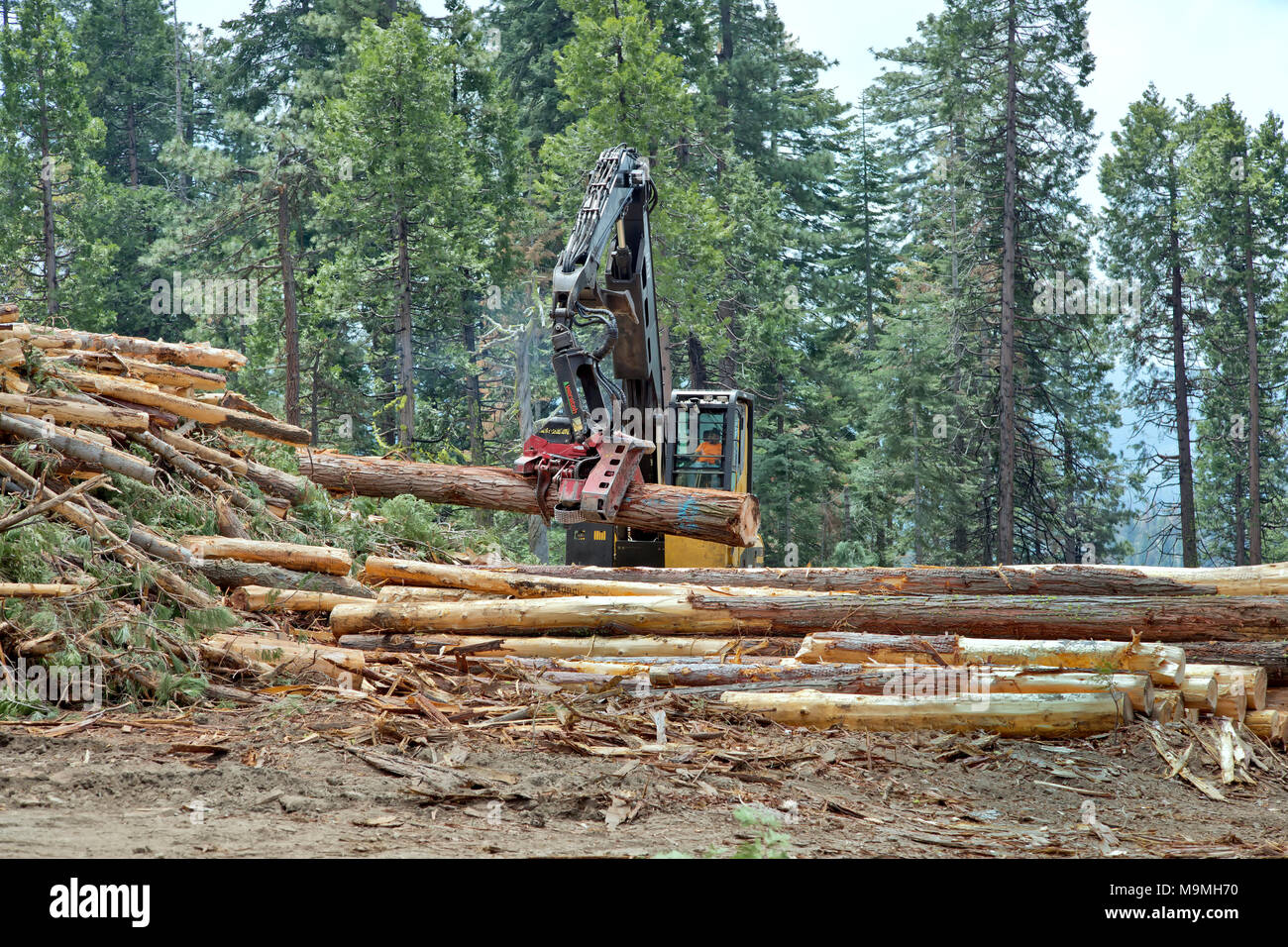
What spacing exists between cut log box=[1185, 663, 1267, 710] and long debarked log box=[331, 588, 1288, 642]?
0.60 m

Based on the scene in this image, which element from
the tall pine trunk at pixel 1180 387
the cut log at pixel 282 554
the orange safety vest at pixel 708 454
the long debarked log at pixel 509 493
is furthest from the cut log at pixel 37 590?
the tall pine trunk at pixel 1180 387

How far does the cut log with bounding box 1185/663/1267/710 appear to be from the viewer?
23.5ft

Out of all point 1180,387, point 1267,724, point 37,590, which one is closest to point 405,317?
point 37,590

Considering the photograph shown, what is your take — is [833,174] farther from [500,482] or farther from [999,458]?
[500,482]

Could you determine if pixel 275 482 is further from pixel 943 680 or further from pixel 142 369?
pixel 943 680

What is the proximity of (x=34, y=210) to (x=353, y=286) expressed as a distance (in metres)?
10.3

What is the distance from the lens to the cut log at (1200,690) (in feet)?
23.4

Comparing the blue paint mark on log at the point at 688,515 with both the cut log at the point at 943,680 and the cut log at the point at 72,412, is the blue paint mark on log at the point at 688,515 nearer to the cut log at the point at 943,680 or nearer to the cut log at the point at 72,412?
the cut log at the point at 943,680

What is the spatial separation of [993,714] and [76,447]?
7.48 meters

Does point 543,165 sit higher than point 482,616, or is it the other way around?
point 543,165

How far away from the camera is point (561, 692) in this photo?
7.27 metres

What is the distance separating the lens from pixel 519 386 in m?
28.6

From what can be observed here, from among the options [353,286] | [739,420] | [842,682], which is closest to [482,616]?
[842,682]

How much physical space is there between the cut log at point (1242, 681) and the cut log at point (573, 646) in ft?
10.1
